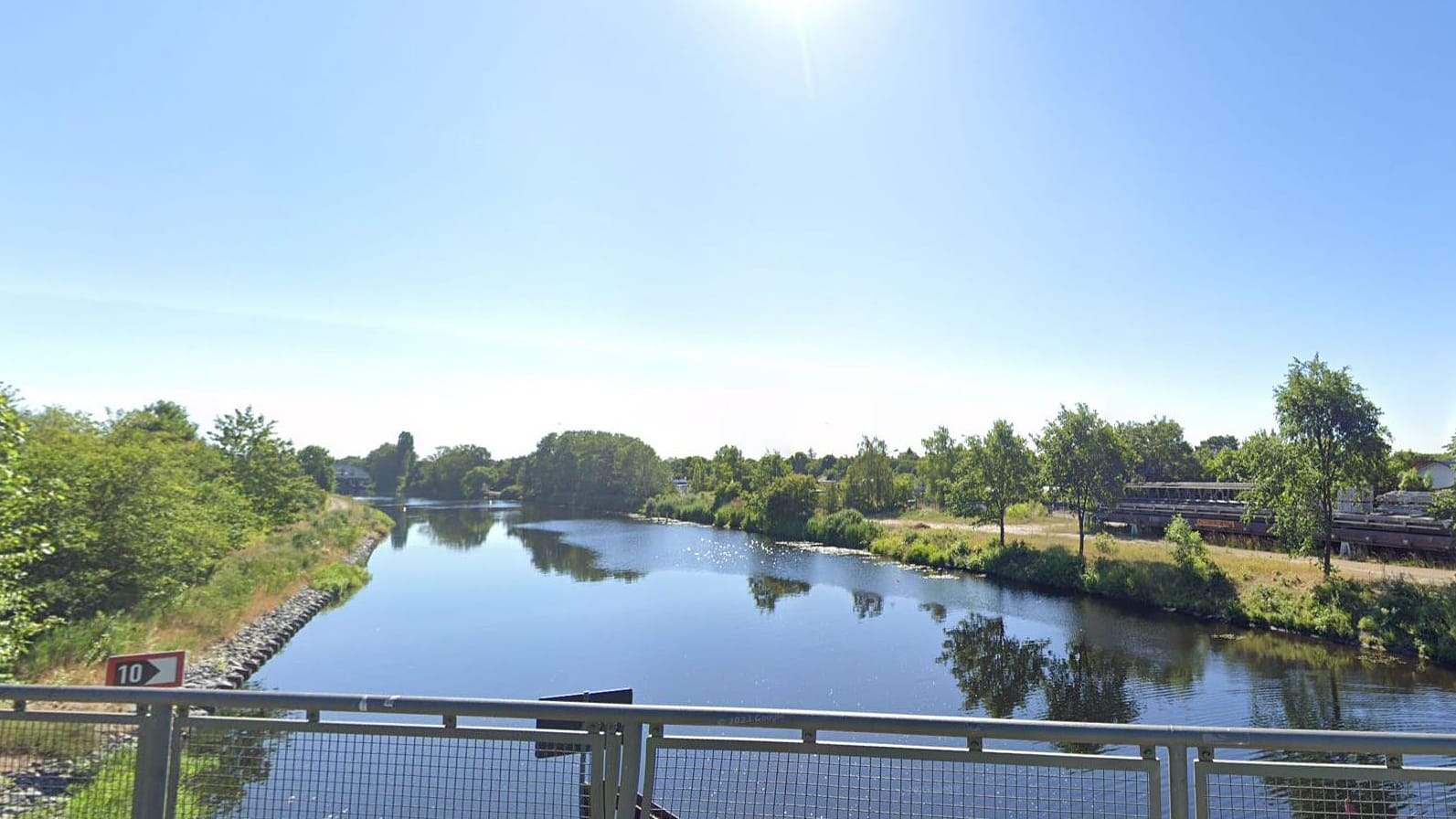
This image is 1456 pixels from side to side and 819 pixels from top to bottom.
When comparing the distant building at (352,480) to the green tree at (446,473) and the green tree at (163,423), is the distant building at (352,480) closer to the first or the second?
the green tree at (446,473)

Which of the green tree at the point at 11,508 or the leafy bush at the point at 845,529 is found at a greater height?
the green tree at the point at 11,508

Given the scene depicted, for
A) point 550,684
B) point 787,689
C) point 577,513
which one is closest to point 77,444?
point 550,684

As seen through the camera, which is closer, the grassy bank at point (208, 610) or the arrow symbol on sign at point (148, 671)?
the arrow symbol on sign at point (148, 671)

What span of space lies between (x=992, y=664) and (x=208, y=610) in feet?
74.5

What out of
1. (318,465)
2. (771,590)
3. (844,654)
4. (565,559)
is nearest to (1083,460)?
(771,590)

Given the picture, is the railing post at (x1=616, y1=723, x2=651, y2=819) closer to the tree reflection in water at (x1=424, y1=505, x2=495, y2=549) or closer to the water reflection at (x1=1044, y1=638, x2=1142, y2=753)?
the water reflection at (x1=1044, y1=638, x2=1142, y2=753)

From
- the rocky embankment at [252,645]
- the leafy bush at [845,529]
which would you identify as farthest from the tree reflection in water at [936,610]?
the rocky embankment at [252,645]

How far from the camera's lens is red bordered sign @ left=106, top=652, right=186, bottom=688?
4055 millimetres

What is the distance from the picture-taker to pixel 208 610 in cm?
2089

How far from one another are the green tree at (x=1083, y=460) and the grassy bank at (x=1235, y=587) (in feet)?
6.86

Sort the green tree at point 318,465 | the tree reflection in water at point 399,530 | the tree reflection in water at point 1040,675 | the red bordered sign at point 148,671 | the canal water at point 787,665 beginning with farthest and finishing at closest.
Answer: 1. the green tree at point 318,465
2. the tree reflection in water at point 399,530
3. the tree reflection in water at point 1040,675
4. the red bordered sign at point 148,671
5. the canal water at point 787,665

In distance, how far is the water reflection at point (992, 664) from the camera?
17172mm

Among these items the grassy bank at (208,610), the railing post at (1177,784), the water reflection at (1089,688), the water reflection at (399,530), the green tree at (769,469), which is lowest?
the water reflection at (399,530)

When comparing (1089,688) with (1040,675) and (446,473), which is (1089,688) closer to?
(1040,675)
